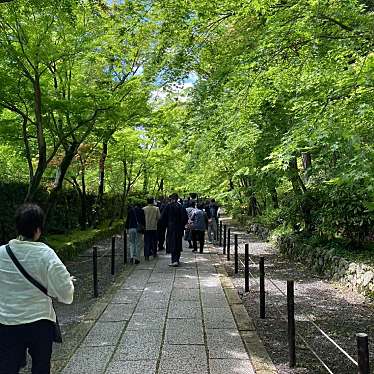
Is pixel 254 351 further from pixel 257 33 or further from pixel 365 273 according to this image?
pixel 257 33

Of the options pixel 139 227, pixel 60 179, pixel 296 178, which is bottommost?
pixel 139 227

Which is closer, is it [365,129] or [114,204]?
[365,129]

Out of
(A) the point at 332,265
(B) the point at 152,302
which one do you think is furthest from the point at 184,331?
(A) the point at 332,265

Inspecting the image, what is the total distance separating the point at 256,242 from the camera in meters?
19.0

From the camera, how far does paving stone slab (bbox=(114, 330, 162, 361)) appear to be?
195 inches

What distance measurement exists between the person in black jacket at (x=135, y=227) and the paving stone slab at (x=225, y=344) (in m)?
6.46

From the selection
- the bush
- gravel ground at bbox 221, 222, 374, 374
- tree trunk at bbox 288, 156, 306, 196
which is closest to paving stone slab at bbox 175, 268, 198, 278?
gravel ground at bbox 221, 222, 374, 374

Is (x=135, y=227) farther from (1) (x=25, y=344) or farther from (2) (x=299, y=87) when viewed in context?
(1) (x=25, y=344)

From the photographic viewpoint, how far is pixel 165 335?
18.8ft

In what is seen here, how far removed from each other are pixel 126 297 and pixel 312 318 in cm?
318

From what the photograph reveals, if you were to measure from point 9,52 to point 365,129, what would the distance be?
7.05 m

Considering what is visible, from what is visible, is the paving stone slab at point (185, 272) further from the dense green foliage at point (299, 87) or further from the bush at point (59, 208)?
the bush at point (59, 208)

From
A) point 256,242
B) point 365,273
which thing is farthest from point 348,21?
point 256,242

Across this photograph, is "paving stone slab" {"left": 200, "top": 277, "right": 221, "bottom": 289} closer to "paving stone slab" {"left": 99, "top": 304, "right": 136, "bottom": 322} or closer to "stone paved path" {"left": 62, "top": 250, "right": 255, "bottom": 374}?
"stone paved path" {"left": 62, "top": 250, "right": 255, "bottom": 374}
